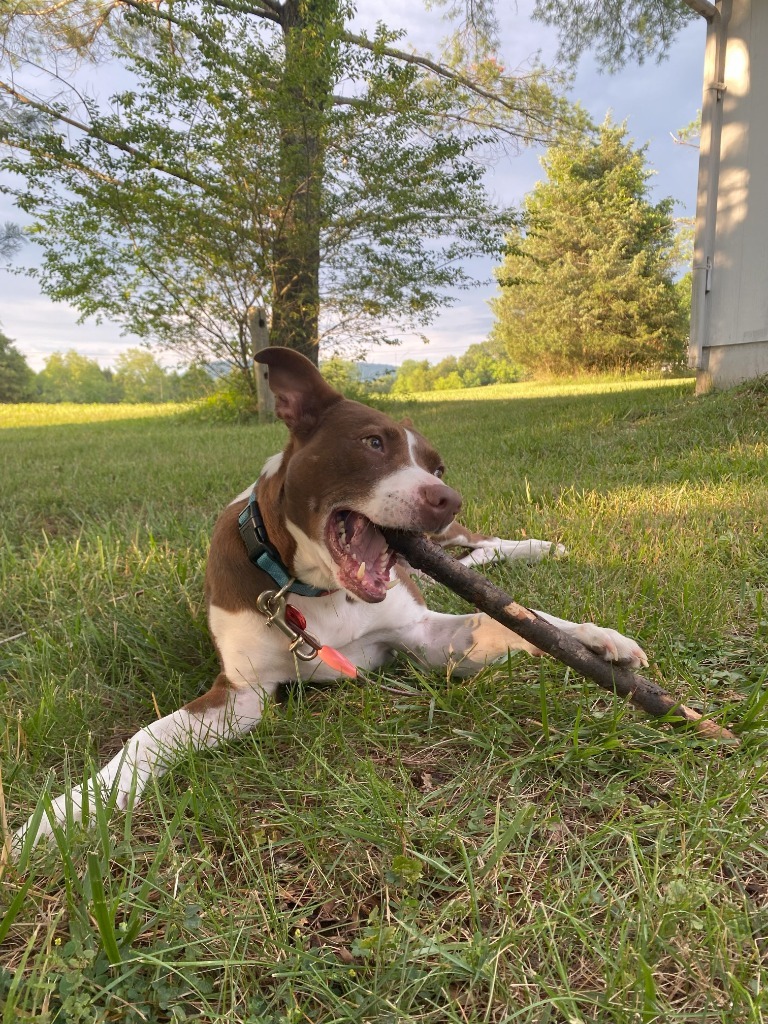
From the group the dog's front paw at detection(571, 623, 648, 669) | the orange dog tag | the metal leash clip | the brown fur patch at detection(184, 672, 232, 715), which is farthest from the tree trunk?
the dog's front paw at detection(571, 623, 648, 669)

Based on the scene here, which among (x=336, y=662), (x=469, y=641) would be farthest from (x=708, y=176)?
(x=336, y=662)

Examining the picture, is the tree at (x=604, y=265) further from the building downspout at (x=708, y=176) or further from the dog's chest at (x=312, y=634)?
the dog's chest at (x=312, y=634)

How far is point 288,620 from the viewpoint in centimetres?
217

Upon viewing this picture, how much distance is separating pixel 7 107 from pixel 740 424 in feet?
37.6

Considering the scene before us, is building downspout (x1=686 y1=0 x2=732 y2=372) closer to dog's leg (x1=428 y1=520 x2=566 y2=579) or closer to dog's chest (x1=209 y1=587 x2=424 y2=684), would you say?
dog's leg (x1=428 y1=520 x2=566 y2=579)

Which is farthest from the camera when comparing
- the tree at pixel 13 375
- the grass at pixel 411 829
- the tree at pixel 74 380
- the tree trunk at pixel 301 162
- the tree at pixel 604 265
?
the tree at pixel 74 380

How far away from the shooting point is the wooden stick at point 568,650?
5.69ft

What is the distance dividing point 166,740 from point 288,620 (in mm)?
517

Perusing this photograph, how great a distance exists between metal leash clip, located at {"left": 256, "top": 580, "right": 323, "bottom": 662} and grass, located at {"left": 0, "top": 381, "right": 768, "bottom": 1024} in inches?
7.6

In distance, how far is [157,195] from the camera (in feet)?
33.8

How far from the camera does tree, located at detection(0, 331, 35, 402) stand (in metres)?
52.6

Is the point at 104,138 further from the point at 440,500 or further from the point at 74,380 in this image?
the point at 74,380

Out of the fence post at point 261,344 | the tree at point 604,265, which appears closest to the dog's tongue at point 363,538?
the fence post at point 261,344

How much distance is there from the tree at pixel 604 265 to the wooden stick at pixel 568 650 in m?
29.4
